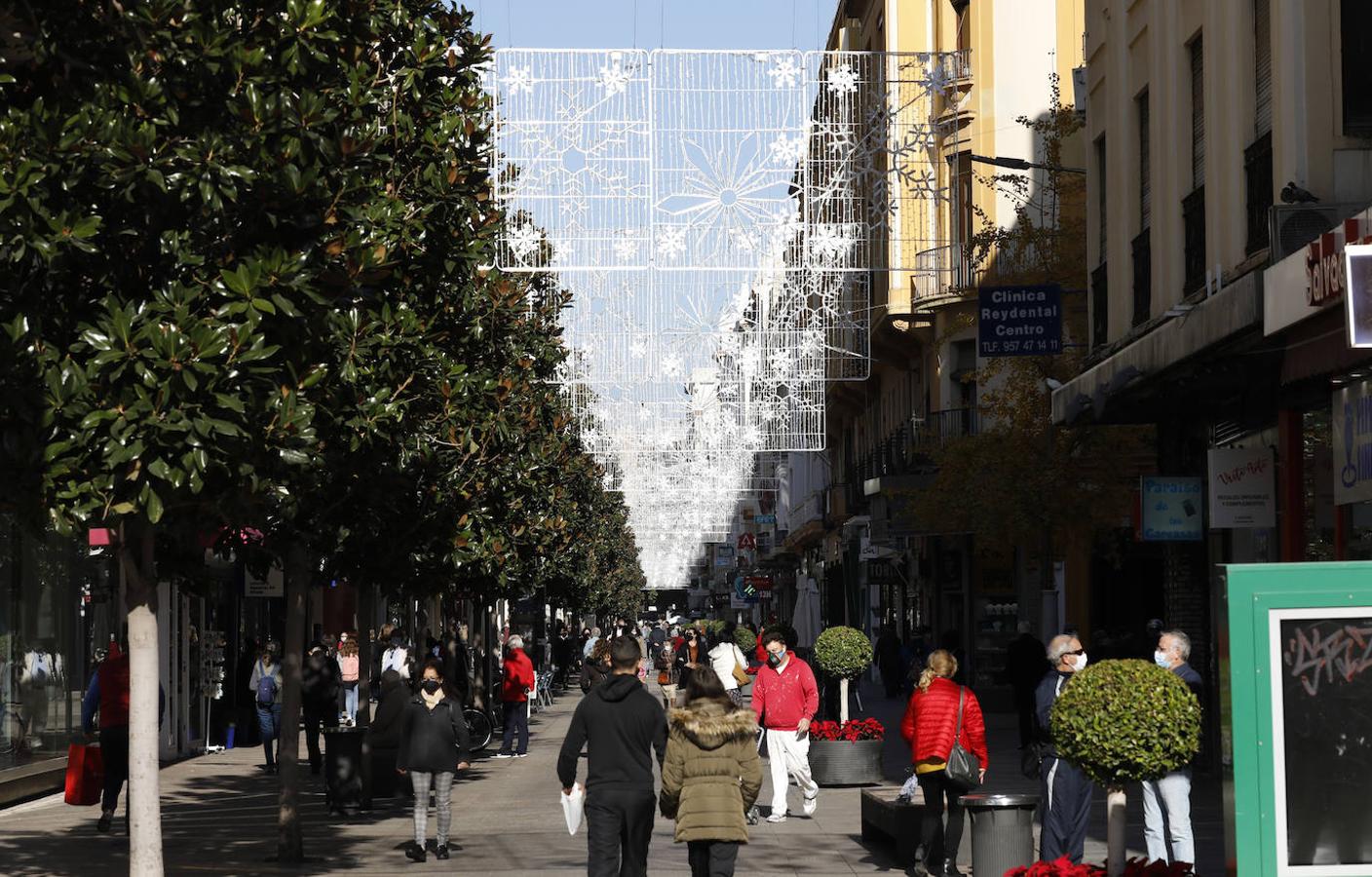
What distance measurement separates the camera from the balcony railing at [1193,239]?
20047mm

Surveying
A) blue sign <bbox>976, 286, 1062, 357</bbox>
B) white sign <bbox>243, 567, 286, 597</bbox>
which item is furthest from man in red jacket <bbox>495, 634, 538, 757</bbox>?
blue sign <bbox>976, 286, 1062, 357</bbox>

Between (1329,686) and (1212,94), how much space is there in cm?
1265

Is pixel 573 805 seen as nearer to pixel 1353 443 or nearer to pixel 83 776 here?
pixel 1353 443

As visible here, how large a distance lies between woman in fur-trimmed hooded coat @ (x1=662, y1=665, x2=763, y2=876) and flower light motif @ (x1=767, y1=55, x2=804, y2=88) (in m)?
16.2

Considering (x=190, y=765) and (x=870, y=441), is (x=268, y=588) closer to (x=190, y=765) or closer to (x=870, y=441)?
(x=190, y=765)

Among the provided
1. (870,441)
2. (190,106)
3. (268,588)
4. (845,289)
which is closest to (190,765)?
(268,588)

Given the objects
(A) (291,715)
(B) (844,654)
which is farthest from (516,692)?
(A) (291,715)

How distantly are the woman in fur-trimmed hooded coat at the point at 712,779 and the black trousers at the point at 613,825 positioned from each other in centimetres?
19

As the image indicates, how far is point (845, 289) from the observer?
103 ft

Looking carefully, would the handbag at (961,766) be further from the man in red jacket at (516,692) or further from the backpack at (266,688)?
the backpack at (266,688)

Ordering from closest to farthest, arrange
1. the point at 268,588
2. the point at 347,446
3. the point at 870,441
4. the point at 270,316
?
the point at 270,316
the point at 347,446
the point at 268,588
the point at 870,441

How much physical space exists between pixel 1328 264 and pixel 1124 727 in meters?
5.38

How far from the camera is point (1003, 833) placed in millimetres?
13211

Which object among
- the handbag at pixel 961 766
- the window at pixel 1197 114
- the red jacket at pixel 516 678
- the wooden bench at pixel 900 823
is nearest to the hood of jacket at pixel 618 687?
the handbag at pixel 961 766
